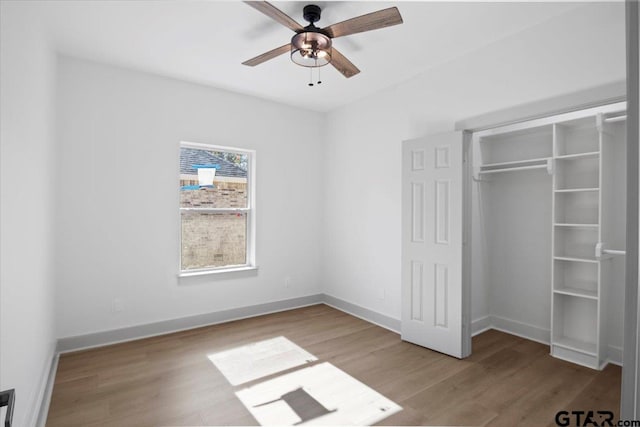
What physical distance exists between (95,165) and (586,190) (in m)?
4.56

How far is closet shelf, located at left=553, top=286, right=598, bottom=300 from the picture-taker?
2.88m

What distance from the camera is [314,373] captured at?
275 cm

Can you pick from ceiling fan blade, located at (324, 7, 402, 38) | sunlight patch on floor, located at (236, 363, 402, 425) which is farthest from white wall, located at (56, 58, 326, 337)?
ceiling fan blade, located at (324, 7, 402, 38)

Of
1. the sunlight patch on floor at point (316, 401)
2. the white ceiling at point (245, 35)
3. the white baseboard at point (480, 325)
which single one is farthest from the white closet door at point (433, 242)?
the sunlight patch on floor at point (316, 401)

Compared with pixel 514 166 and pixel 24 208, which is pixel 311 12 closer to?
pixel 24 208

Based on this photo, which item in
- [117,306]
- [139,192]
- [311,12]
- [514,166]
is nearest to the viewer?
[311,12]

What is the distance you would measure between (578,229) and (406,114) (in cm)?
204

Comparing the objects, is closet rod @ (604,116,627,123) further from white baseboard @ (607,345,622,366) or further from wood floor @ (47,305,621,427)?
wood floor @ (47,305,621,427)

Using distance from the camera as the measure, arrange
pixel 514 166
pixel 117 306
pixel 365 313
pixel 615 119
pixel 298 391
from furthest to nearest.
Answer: pixel 365 313 < pixel 514 166 < pixel 117 306 < pixel 615 119 < pixel 298 391

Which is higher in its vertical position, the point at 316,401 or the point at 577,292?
the point at 577,292

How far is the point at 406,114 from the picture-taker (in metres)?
3.71

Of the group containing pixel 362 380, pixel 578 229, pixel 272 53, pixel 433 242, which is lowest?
pixel 362 380

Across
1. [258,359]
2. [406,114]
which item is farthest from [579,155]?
[258,359]

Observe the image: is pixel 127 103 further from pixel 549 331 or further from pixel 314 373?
pixel 549 331
